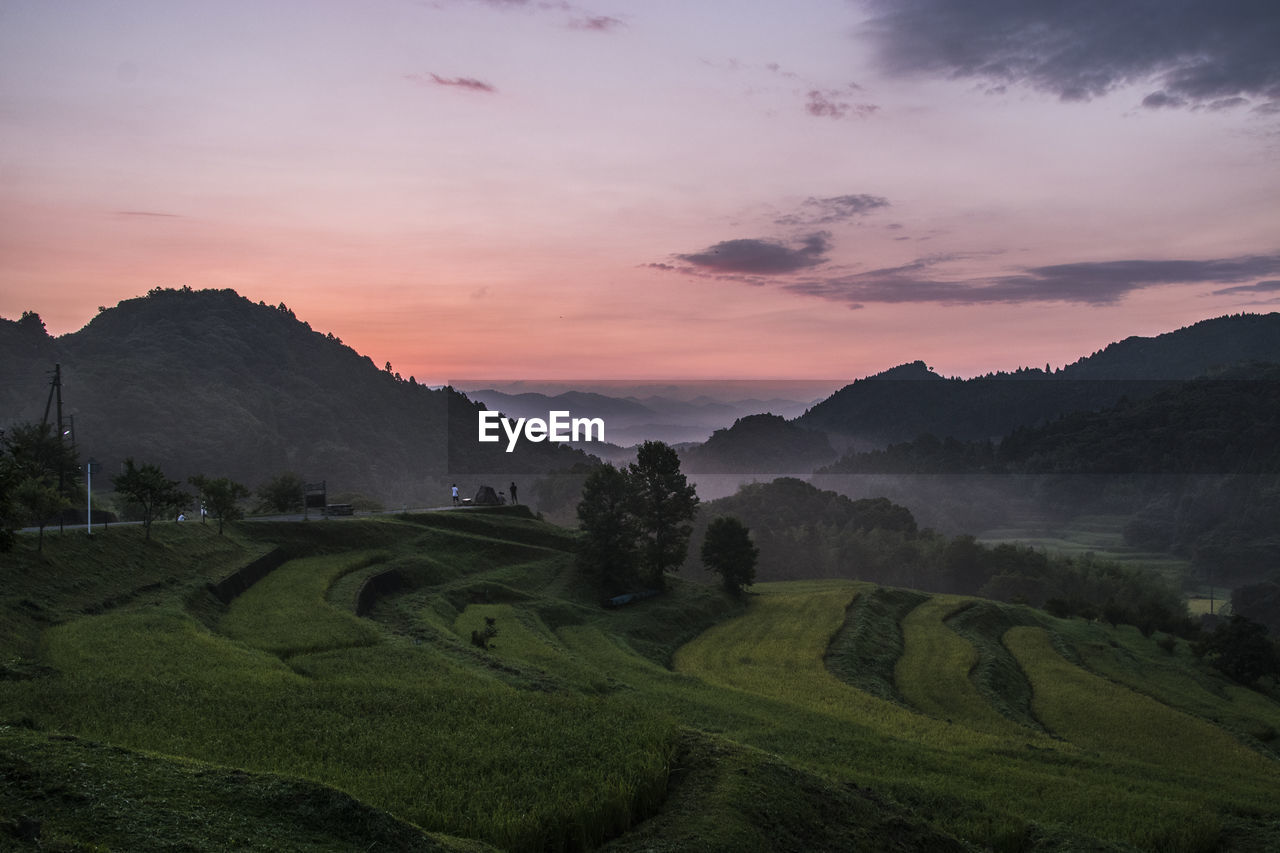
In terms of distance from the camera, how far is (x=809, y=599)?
7088 centimetres

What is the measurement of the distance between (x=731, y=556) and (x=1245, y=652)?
1441 inches

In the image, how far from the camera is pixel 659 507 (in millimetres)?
74250

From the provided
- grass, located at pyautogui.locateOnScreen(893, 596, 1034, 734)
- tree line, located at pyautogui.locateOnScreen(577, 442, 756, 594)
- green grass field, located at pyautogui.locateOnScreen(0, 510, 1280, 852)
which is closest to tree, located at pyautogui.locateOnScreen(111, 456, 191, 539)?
green grass field, located at pyautogui.locateOnScreen(0, 510, 1280, 852)

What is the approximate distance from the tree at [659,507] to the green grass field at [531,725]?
12.0 metres

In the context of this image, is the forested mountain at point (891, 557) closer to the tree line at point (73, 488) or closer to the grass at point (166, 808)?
the tree line at point (73, 488)

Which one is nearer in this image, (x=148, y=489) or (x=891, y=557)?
(x=148, y=489)

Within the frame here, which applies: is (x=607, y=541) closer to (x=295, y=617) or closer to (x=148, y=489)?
(x=148, y=489)

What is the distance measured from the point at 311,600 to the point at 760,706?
69.4ft

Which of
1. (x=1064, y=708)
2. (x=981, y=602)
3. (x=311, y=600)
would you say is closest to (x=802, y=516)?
(x=981, y=602)

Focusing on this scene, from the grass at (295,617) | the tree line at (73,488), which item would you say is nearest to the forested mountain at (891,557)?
the grass at (295,617)

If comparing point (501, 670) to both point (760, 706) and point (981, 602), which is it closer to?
point (760, 706)

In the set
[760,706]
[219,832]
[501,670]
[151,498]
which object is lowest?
[760,706]

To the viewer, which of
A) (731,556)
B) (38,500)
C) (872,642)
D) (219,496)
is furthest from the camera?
(731,556)

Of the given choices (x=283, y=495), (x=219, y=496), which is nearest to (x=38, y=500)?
(x=219, y=496)
